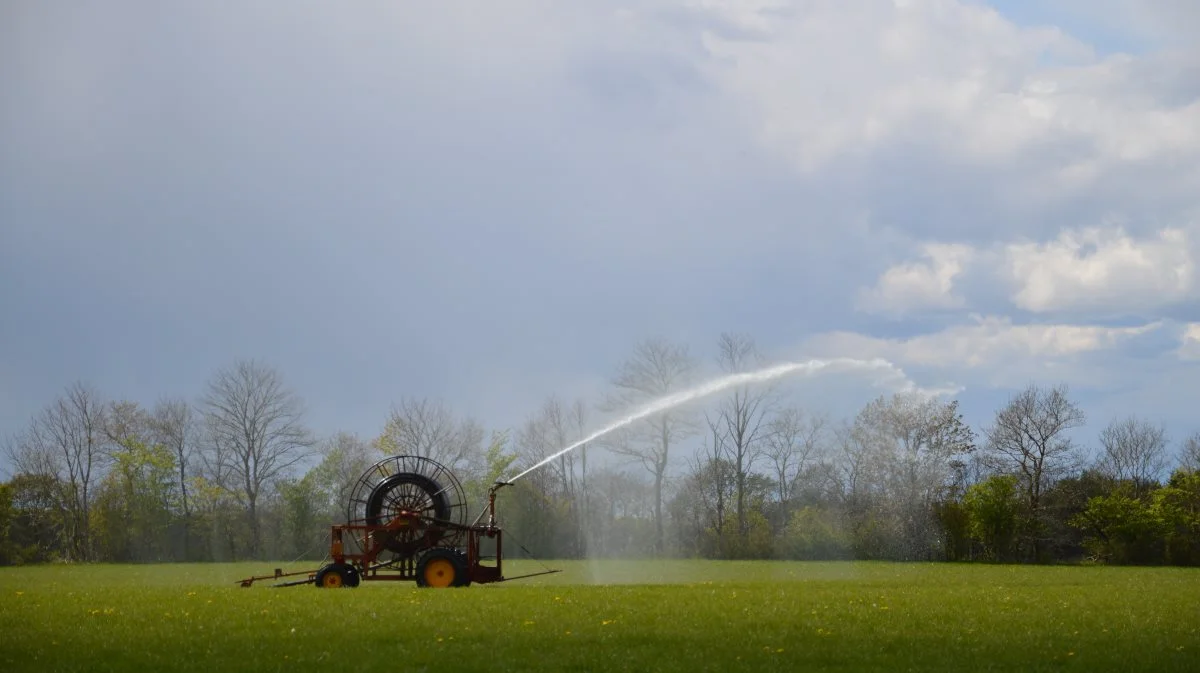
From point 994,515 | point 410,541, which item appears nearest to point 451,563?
point 410,541

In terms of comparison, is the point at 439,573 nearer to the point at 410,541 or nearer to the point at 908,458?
the point at 410,541

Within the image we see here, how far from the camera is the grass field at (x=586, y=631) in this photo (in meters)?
15.0

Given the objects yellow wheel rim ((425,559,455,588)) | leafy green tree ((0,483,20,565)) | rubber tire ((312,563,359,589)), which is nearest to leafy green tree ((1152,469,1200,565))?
yellow wheel rim ((425,559,455,588))

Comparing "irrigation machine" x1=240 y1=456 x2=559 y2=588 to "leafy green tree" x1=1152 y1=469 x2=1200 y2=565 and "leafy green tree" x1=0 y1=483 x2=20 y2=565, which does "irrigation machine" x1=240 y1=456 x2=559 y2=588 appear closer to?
"leafy green tree" x1=1152 y1=469 x2=1200 y2=565

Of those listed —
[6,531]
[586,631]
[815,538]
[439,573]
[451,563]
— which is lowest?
[815,538]

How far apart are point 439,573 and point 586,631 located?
34.8 feet

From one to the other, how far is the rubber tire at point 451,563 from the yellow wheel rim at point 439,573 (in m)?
0.08

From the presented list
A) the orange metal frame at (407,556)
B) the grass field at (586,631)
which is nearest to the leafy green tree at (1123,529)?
the grass field at (586,631)

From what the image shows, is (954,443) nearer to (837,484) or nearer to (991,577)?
(837,484)

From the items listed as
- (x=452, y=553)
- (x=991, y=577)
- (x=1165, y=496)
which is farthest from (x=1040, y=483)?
(x=452, y=553)

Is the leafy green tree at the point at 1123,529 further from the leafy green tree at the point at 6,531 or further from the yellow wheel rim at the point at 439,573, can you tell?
the leafy green tree at the point at 6,531

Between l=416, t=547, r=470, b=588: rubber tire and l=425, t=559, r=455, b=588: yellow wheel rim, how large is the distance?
3.1 inches

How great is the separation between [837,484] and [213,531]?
4210 centimetres

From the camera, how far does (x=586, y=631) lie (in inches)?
693
